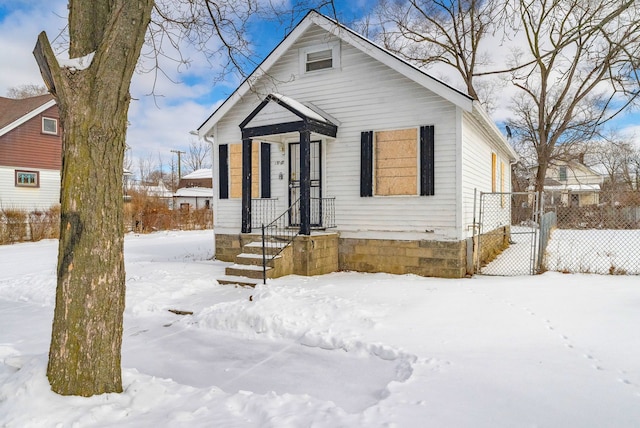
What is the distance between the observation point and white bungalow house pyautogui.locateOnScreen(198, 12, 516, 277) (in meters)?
8.38

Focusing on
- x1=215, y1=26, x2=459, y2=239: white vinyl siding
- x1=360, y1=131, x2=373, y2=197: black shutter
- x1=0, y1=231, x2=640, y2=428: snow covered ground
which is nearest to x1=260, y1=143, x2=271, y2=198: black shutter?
x1=215, y1=26, x2=459, y2=239: white vinyl siding

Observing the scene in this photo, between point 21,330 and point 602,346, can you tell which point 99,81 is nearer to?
point 21,330

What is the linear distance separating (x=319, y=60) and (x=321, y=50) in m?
0.23

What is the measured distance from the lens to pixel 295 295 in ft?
21.3

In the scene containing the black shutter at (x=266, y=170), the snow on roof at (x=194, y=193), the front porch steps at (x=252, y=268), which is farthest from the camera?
the snow on roof at (x=194, y=193)

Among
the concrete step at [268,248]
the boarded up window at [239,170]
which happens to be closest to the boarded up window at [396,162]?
the concrete step at [268,248]

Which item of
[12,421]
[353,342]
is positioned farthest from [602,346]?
[12,421]

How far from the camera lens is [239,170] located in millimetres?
10555

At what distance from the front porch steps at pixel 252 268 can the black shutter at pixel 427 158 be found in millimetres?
3124

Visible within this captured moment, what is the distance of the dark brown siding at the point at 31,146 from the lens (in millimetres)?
20828

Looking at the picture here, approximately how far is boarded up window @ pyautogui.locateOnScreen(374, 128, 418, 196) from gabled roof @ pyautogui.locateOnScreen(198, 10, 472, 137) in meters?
1.00

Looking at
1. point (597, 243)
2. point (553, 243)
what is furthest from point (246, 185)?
point (597, 243)

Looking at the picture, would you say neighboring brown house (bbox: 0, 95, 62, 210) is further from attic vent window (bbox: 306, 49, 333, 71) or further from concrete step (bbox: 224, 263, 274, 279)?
attic vent window (bbox: 306, 49, 333, 71)

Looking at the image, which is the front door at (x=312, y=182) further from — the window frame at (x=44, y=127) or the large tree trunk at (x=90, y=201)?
the window frame at (x=44, y=127)
